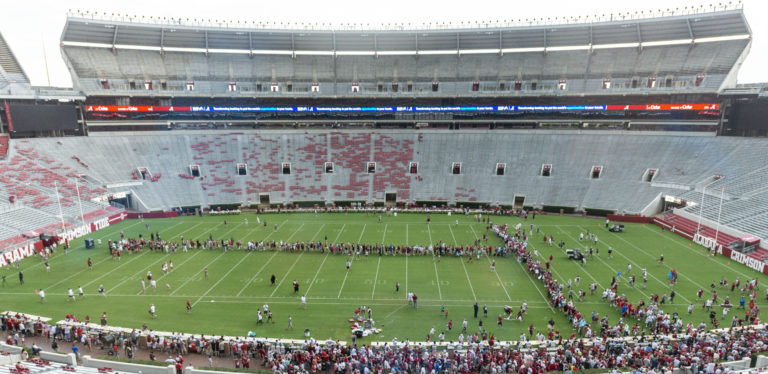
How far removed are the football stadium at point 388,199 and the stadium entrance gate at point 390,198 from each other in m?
0.19

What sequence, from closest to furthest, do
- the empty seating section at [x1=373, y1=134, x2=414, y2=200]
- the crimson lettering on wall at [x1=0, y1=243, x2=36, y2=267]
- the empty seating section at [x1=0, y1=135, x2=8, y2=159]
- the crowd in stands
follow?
the crowd in stands → the crimson lettering on wall at [x1=0, y1=243, x2=36, y2=267] → the empty seating section at [x1=0, y1=135, x2=8, y2=159] → the empty seating section at [x1=373, y1=134, x2=414, y2=200]

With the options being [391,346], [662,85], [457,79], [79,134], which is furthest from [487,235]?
[79,134]

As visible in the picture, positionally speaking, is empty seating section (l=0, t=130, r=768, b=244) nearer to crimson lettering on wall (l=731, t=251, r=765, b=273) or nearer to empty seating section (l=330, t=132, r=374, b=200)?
empty seating section (l=330, t=132, r=374, b=200)

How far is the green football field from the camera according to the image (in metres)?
20.6

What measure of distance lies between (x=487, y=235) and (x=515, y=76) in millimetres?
27899

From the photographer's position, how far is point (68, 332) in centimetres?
1867

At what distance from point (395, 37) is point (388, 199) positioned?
2319 centimetres

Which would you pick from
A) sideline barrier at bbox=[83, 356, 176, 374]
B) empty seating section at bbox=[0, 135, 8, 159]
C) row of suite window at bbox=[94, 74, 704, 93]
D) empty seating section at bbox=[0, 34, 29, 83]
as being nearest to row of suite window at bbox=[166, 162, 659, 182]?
row of suite window at bbox=[94, 74, 704, 93]

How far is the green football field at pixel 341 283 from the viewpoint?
20625 millimetres

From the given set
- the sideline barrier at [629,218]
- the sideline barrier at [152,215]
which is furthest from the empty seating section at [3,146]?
the sideline barrier at [629,218]

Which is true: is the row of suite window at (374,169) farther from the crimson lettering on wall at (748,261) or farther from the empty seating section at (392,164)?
the crimson lettering on wall at (748,261)

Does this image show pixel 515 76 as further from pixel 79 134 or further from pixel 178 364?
pixel 79 134

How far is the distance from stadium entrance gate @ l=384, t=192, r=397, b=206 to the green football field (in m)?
10.00

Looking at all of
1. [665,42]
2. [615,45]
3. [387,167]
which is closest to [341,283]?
[387,167]
